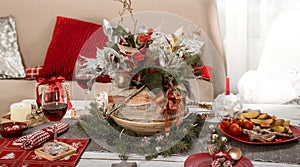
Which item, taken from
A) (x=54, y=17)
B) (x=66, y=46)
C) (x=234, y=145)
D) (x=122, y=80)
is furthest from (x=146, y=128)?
(x=54, y=17)

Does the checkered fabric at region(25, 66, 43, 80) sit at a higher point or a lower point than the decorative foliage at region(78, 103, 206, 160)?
lower

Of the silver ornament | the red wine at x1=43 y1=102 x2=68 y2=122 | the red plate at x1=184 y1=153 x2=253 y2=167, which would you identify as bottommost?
the red plate at x1=184 y1=153 x2=253 y2=167

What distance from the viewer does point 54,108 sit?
1.48 meters

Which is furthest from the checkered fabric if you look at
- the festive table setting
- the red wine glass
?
the red wine glass

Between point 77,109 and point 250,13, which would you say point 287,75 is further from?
point 77,109

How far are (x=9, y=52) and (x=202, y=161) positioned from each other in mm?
2183

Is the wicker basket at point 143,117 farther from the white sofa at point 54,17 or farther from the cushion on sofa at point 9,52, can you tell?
the cushion on sofa at point 9,52

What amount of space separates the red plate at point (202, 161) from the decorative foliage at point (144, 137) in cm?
11

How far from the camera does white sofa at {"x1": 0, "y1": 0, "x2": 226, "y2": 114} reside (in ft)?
9.87

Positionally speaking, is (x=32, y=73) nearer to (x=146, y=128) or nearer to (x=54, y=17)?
(x=54, y=17)

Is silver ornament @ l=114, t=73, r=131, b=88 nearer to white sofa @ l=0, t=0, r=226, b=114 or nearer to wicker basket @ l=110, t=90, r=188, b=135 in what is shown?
wicker basket @ l=110, t=90, r=188, b=135

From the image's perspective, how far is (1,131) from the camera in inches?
64.7

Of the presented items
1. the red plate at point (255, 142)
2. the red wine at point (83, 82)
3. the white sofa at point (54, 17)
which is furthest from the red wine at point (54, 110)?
the white sofa at point (54, 17)

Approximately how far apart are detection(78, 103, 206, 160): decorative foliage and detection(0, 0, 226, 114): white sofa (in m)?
1.36
